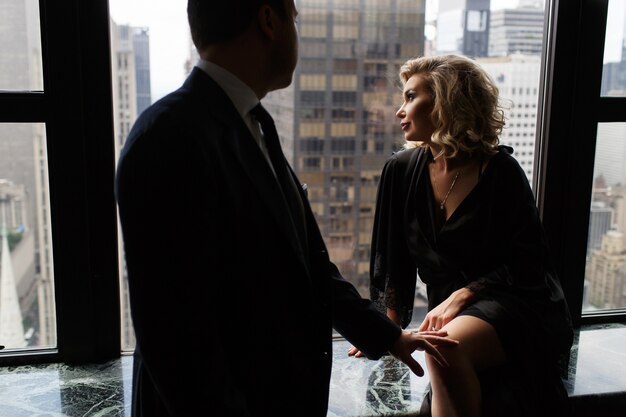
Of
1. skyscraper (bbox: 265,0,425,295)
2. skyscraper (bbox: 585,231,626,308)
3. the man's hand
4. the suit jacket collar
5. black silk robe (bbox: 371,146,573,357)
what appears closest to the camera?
the suit jacket collar

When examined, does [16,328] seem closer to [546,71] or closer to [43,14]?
[43,14]

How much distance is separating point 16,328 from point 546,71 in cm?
194

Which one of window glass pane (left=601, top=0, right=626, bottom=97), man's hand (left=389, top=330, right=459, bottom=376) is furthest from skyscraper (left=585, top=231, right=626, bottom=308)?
man's hand (left=389, top=330, right=459, bottom=376)

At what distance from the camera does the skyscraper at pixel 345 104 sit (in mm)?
1971

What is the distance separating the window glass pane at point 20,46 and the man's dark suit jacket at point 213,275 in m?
1.01

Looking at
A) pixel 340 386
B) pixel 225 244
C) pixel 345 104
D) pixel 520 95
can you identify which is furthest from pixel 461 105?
pixel 225 244

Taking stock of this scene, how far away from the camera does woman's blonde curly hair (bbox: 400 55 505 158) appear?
175cm

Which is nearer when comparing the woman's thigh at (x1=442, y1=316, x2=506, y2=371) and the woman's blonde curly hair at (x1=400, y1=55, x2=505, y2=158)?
the woman's thigh at (x1=442, y1=316, x2=506, y2=371)

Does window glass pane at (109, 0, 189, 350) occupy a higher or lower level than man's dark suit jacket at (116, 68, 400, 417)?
higher

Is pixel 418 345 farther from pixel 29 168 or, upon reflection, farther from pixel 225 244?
pixel 29 168

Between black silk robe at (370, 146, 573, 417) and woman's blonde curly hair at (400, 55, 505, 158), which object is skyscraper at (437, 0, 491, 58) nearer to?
woman's blonde curly hair at (400, 55, 505, 158)

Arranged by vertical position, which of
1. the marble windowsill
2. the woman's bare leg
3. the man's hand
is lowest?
the marble windowsill

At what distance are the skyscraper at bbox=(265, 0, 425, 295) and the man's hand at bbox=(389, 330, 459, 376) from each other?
58 centimetres

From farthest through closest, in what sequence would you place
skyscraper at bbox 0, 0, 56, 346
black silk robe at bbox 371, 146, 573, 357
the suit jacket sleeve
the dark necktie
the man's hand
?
skyscraper at bbox 0, 0, 56, 346 → black silk robe at bbox 371, 146, 573, 357 → the man's hand → the dark necktie → the suit jacket sleeve
